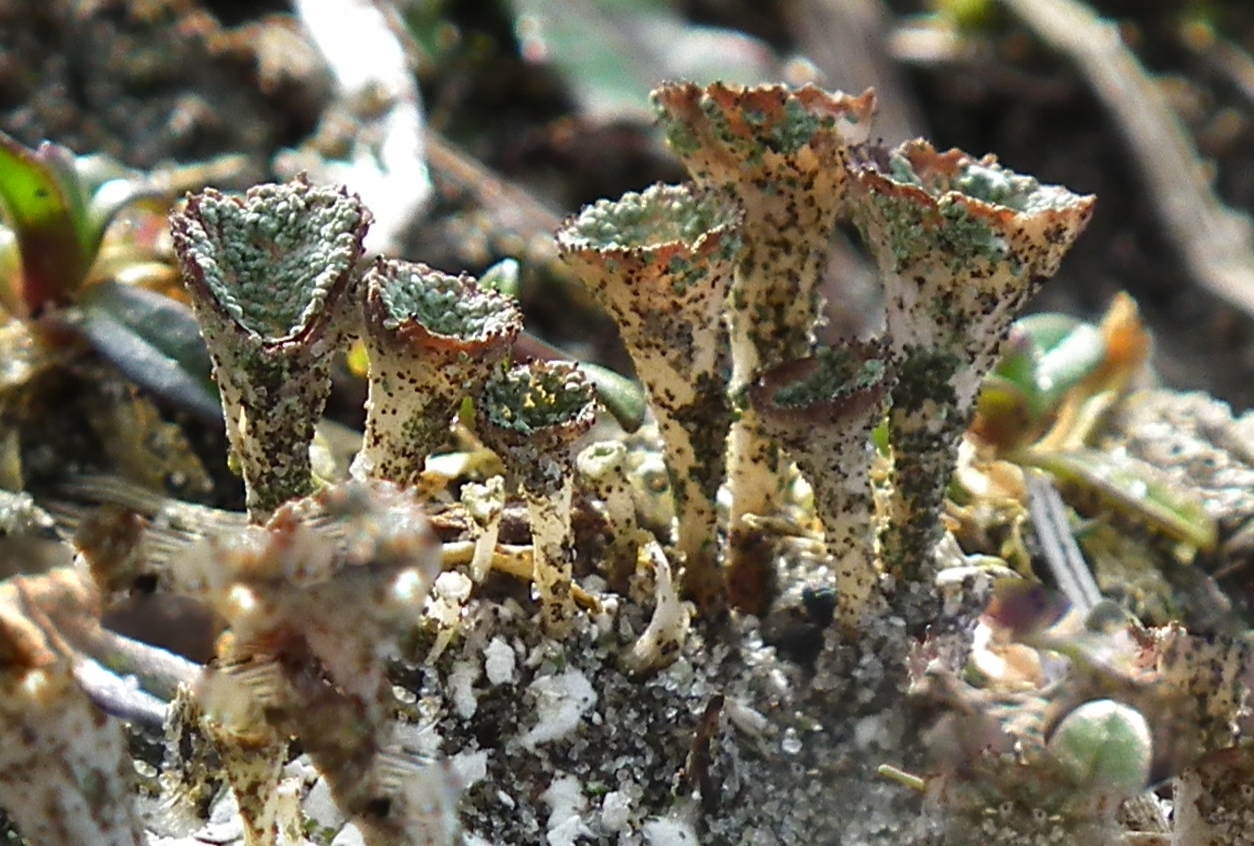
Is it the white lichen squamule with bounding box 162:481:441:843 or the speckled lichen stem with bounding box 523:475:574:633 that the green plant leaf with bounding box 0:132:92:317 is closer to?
the speckled lichen stem with bounding box 523:475:574:633

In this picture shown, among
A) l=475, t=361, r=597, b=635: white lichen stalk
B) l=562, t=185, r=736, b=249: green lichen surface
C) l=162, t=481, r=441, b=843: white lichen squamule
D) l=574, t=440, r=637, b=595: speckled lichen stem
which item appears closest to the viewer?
l=162, t=481, r=441, b=843: white lichen squamule

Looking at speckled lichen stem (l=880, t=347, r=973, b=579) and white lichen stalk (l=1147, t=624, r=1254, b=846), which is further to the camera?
speckled lichen stem (l=880, t=347, r=973, b=579)

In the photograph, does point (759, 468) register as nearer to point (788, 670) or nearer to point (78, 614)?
point (788, 670)

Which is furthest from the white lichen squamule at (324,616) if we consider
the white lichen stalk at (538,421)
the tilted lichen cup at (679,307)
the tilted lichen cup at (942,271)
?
the tilted lichen cup at (942,271)

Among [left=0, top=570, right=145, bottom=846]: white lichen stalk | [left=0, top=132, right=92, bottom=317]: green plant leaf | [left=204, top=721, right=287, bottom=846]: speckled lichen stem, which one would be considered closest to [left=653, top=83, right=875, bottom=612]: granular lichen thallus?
[left=204, top=721, right=287, bottom=846]: speckled lichen stem

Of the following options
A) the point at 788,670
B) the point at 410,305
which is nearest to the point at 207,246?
the point at 410,305

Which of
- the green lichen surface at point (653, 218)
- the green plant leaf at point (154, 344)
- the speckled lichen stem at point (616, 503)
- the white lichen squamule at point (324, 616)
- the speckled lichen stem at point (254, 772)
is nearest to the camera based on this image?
the white lichen squamule at point (324, 616)

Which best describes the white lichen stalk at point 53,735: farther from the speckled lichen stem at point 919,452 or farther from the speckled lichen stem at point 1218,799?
the speckled lichen stem at point 1218,799
